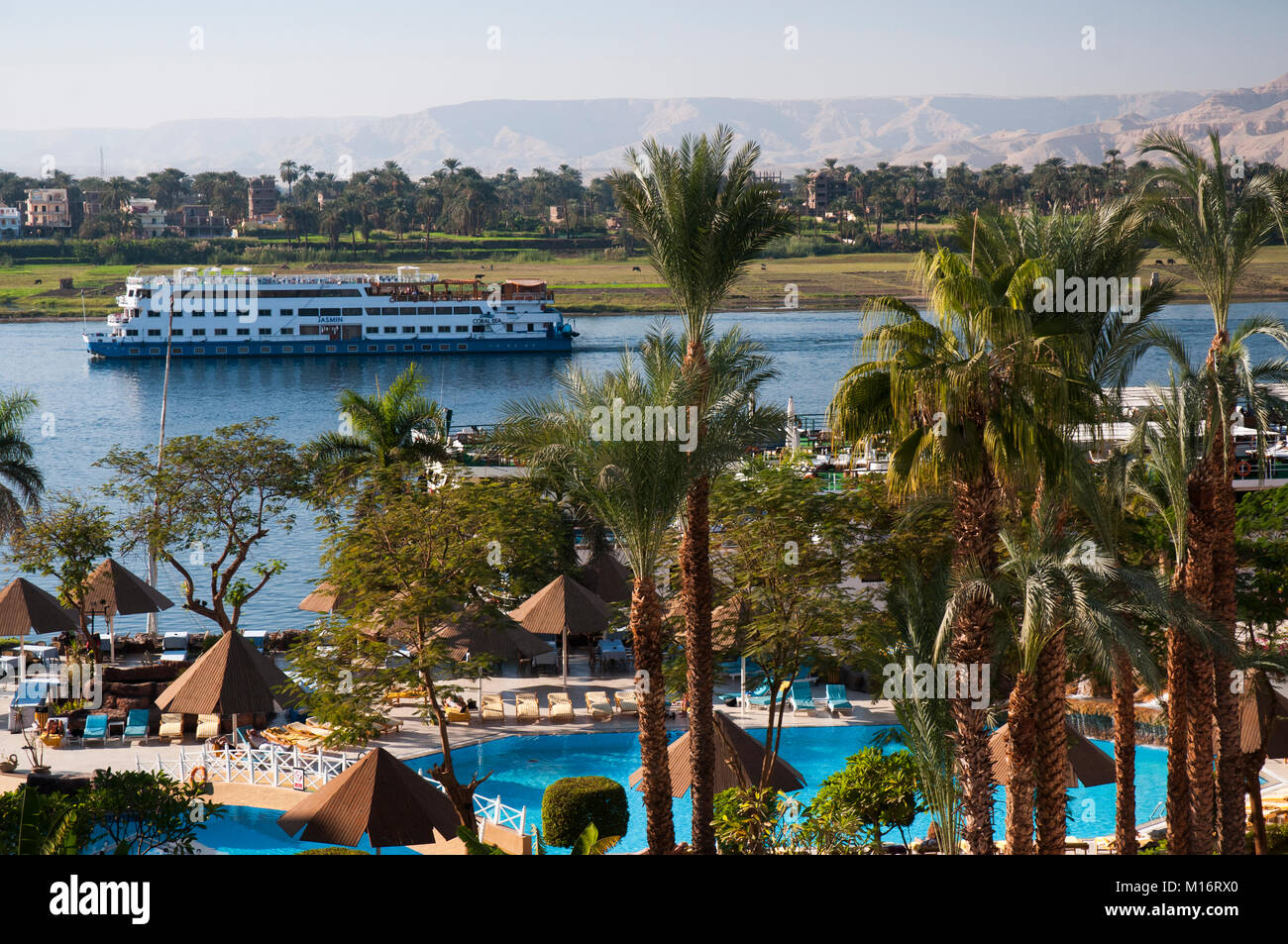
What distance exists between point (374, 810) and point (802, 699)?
10229 mm

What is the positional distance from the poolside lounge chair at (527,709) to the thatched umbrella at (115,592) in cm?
756

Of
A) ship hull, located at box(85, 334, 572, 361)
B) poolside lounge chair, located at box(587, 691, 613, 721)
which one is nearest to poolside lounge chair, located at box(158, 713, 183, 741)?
poolside lounge chair, located at box(587, 691, 613, 721)

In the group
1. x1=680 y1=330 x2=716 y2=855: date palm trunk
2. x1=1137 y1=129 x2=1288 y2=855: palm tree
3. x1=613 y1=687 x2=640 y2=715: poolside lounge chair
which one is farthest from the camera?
x1=613 y1=687 x2=640 y2=715: poolside lounge chair

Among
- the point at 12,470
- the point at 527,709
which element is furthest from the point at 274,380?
the point at 527,709

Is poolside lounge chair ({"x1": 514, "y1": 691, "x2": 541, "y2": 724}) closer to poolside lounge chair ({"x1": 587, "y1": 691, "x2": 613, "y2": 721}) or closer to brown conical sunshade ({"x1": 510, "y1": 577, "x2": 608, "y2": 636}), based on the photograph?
poolside lounge chair ({"x1": 587, "y1": 691, "x2": 613, "y2": 721})

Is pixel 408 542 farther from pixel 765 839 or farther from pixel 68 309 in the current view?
pixel 68 309

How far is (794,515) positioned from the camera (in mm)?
17078

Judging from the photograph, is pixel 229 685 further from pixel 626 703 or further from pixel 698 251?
pixel 698 251

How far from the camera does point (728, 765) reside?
15453mm

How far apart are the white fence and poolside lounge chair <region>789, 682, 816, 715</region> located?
602 cm

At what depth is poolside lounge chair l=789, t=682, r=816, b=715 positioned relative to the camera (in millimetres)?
21625

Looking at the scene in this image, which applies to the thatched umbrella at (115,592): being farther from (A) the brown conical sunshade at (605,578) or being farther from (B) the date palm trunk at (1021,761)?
(B) the date palm trunk at (1021,761)

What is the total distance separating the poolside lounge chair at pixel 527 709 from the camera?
2100 cm

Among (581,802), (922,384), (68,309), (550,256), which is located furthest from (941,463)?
(550,256)
